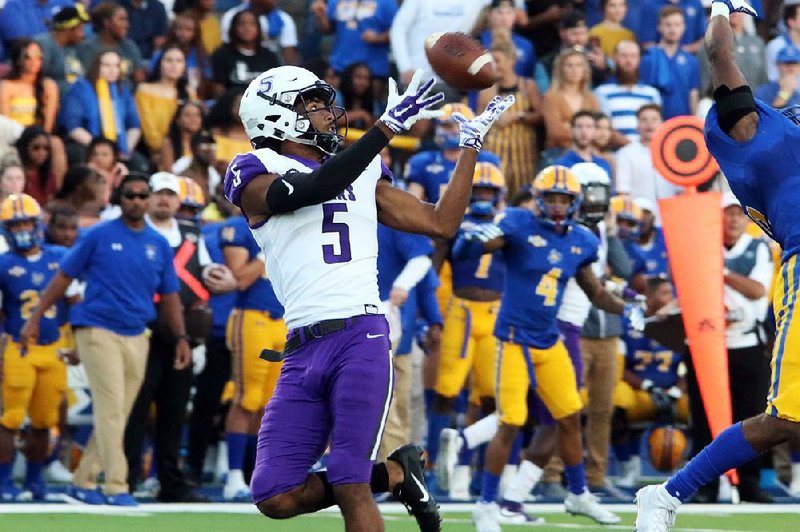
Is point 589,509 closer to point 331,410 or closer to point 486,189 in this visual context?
point 486,189

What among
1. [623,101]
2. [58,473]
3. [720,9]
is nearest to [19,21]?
[58,473]

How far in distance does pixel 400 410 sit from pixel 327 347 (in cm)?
498

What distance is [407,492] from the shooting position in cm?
599

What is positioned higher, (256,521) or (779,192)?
(779,192)

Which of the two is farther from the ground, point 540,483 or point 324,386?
point 324,386

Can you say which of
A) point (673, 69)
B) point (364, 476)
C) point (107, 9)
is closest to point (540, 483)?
point (673, 69)

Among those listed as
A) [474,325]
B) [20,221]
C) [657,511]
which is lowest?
[657,511]

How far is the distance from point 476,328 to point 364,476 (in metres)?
5.45

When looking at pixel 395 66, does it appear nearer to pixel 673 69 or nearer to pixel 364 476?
pixel 673 69

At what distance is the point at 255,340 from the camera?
409 inches

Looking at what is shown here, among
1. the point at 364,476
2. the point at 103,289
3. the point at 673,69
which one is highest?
the point at 673,69

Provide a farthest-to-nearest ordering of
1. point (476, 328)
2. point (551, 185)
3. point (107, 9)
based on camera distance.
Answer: point (107, 9)
point (476, 328)
point (551, 185)

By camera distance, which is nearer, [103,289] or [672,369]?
[103,289]

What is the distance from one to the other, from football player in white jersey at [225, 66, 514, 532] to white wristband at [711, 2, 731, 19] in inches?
44.5
